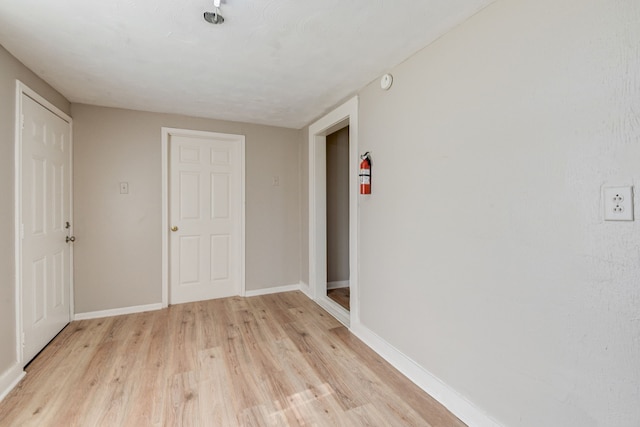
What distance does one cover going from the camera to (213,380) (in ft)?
6.46

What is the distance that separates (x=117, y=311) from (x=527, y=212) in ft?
12.5

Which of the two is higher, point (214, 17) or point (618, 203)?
point (214, 17)

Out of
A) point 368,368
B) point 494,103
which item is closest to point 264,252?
point 368,368

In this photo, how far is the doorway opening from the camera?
404cm

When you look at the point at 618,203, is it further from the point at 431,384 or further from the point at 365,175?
the point at 365,175

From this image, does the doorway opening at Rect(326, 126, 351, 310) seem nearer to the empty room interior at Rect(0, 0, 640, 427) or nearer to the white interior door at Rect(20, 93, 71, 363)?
the empty room interior at Rect(0, 0, 640, 427)

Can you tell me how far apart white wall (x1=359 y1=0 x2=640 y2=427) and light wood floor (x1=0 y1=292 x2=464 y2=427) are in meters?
0.47

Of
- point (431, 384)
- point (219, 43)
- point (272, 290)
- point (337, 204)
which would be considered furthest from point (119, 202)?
point (431, 384)

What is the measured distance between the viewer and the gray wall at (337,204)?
4039 millimetres

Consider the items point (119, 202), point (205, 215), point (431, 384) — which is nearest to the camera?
point (431, 384)

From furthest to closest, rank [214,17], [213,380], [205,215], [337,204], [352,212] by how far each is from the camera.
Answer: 1. [337,204]
2. [205,215]
3. [352,212]
4. [213,380]
5. [214,17]

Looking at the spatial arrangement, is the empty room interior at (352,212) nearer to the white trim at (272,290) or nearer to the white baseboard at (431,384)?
the white baseboard at (431,384)

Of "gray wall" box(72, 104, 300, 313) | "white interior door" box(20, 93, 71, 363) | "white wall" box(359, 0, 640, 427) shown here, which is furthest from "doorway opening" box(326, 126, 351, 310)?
"white interior door" box(20, 93, 71, 363)

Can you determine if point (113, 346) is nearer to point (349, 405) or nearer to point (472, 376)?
point (349, 405)
